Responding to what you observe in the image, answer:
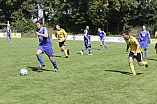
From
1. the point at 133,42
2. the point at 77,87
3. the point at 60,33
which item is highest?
the point at 60,33

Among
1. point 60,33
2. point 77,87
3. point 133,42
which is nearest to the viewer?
point 77,87

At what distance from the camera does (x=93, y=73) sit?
35.1ft

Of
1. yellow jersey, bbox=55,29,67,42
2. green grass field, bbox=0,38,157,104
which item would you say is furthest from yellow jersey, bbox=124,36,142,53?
yellow jersey, bbox=55,29,67,42

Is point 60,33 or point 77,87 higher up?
point 60,33

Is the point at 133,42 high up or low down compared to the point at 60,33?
down

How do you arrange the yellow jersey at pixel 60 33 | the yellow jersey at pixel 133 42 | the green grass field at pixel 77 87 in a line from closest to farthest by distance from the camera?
the green grass field at pixel 77 87 < the yellow jersey at pixel 133 42 < the yellow jersey at pixel 60 33

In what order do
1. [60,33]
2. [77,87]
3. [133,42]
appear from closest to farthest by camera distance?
1. [77,87]
2. [133,42]
3. [60,33]

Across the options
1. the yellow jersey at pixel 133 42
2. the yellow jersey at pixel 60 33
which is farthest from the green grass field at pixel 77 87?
the yellow jersey at pixel 60 33

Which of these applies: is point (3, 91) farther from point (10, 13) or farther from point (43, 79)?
point (10, 13)

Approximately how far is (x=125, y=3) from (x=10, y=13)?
3325 centimetres

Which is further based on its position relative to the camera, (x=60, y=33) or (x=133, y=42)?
(x=60, y=33)

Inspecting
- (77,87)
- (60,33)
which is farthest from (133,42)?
(60,33)

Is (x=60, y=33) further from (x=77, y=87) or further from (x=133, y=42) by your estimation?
(x=77, y=87)

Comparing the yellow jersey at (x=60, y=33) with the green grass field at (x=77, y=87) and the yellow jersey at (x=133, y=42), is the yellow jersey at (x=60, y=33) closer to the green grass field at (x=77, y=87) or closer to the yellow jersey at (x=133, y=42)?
the green grass field at (x=77, y=87)
